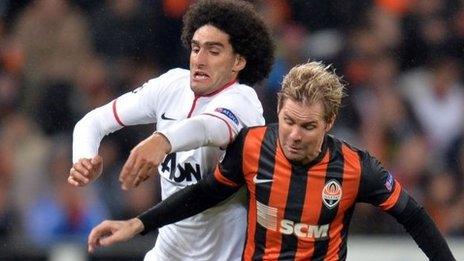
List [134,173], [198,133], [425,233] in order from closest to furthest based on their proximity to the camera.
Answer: [134,173], [198,133], [425,233]

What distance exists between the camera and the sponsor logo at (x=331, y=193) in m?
4.27

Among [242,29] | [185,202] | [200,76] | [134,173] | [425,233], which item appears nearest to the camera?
A: [134,173]

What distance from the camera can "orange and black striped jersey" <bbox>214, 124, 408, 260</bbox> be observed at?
4262 mm

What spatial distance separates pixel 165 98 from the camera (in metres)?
4.61

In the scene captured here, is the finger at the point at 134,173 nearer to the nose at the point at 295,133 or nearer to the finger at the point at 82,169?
the finger at the point at 82,169

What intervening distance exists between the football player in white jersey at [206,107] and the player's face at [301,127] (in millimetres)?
212

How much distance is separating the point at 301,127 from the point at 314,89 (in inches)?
5.6

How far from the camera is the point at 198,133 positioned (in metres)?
4.14

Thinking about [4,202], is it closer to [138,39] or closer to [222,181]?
[138,39]

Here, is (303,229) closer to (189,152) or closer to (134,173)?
(189,152)

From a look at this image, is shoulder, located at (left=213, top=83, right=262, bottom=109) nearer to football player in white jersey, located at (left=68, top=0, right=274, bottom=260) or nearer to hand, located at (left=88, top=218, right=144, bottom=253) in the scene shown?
football player in white jersey, located at (left=68, top=0, right=274, bottom=260)

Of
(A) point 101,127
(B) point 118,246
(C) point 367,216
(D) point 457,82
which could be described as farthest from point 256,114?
(D) point 457,82

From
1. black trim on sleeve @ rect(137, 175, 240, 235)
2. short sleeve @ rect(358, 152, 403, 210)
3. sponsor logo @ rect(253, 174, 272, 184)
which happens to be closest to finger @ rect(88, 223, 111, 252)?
black trim on sleeve @ rect(137, 175, 240, 235)

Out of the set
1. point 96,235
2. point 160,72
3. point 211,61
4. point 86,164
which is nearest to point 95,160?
point 86,164
